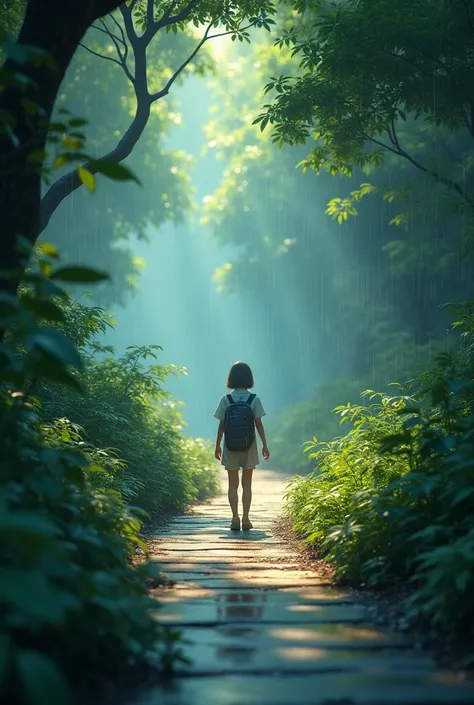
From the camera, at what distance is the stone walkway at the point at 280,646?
9.96ft

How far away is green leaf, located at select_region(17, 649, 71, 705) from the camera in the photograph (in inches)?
89.4

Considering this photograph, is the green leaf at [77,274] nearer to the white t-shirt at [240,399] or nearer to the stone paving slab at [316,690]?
the stone paving slab at [316,690]

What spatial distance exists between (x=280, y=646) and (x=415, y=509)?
5.82ft

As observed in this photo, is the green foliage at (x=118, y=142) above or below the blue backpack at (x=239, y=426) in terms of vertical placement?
above

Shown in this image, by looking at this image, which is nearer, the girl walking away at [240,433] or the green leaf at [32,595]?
the green leaf at [32,595]

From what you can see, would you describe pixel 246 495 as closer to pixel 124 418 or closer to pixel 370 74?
pixel 124 418

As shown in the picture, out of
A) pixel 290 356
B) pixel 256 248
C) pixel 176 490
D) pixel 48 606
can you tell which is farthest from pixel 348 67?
pixel 290 356

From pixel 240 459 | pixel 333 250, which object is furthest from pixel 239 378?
pixel 333 250

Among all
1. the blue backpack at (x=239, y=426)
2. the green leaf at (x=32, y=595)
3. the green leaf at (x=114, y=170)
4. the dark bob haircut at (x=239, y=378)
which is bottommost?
the green leaf at (x=32, y=595)

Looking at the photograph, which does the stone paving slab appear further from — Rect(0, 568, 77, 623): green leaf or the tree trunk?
the tree trunk

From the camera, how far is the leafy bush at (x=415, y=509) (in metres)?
3.81

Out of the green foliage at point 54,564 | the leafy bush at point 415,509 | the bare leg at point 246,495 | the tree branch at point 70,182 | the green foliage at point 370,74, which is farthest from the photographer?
the green foliage at point 370,74

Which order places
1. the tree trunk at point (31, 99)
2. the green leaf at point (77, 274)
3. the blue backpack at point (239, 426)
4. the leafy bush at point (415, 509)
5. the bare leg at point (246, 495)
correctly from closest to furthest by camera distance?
the green leaf at point (77, 274) → the leafy bush at point (415, 509) → the tree trunk at point (31, 99) → the blue backpack at point (239, 426) → the bare leg at point (246, 495)

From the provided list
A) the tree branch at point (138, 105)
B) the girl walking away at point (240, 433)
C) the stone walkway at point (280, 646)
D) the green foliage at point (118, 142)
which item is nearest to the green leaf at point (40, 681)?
the stone walkway at point (280, 646)
